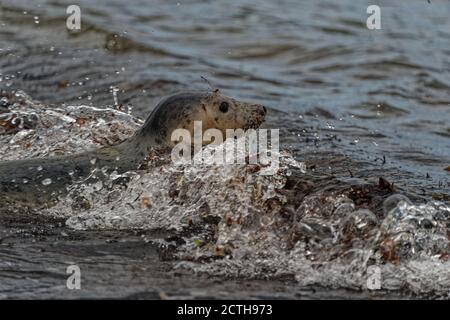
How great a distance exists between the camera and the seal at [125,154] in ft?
23.0

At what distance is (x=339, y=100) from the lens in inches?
453

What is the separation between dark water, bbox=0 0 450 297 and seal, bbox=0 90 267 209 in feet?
3.46

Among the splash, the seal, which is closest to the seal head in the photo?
the seal

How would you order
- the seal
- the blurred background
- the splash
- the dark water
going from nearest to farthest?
the splash → the seal → the dark water → the blurred background

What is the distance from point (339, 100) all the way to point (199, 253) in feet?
19.4

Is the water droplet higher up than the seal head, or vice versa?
the seal head

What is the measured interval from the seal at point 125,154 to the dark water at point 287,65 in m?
1.06

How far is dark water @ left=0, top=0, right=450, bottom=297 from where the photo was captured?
9.66m

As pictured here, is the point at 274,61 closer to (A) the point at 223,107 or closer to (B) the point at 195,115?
(A) the point at 223,107

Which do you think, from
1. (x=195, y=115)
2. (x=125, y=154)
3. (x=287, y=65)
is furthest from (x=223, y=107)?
(x=287, y=65)

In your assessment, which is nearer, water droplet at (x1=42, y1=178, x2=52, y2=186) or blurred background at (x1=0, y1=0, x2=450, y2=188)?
water droplet at (x1=42, y1=178, x2=52, y2=186)

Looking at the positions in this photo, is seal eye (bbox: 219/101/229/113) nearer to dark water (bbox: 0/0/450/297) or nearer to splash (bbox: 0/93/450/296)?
splash (bbox: 0/93/450/296)
